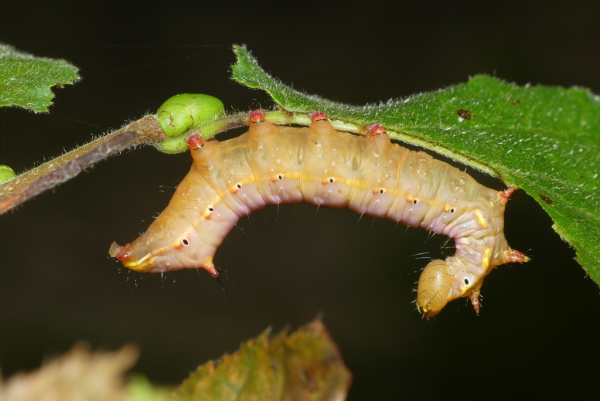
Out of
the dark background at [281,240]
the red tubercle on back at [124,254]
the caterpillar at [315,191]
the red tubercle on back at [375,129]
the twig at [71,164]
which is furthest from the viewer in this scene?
the dark background at [281,240]

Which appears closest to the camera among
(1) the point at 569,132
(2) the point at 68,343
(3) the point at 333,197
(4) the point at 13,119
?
(1) the point at 569,132

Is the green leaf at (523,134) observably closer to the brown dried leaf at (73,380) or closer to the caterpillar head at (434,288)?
the caterpillar head at (434,288)

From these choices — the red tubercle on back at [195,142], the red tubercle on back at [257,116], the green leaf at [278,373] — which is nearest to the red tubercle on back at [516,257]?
the green leaf at [278,373]

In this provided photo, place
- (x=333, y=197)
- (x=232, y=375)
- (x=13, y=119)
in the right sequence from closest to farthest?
1. (x=232, y=375)
2. (x=333, y=197)
3. (x=13, y=119)

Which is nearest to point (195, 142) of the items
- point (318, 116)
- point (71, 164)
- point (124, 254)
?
point (318, 116)

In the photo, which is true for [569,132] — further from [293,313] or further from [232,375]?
[293,313]

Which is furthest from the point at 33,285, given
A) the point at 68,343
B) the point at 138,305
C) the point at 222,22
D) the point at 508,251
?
the point at 508,251

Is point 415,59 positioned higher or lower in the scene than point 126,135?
lower

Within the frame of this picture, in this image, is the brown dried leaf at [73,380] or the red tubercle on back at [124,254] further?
the red tubercle on back at [124,254]
